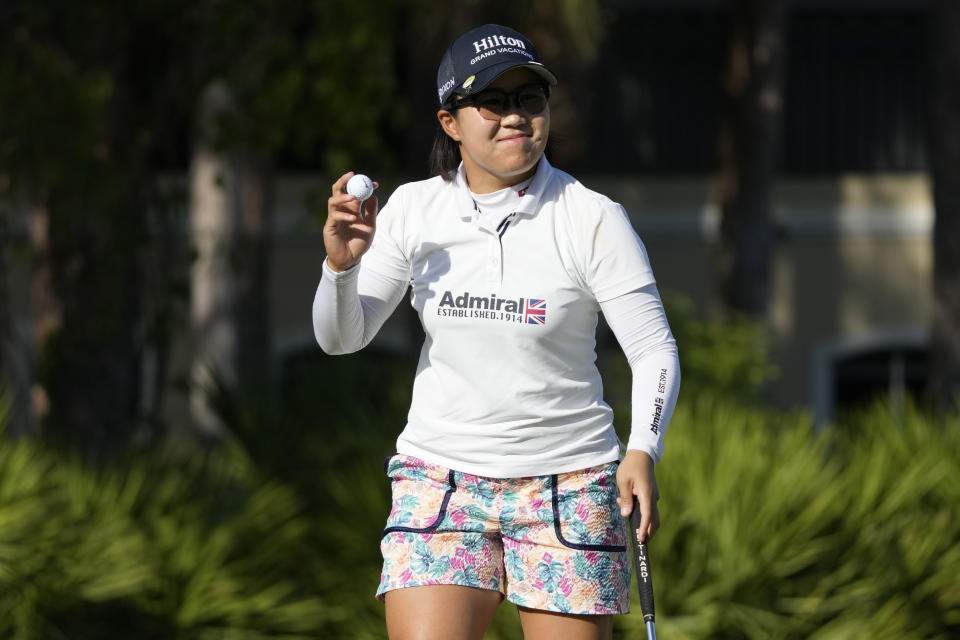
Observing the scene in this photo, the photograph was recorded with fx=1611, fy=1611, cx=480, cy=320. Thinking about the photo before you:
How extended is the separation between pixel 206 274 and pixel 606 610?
1257 centimetres

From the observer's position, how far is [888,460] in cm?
827

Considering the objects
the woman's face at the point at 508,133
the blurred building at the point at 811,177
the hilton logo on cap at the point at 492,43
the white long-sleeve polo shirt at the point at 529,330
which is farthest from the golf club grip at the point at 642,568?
the blurred building at the point at 811,177

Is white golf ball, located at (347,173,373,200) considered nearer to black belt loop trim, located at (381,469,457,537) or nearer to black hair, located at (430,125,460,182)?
black hair, located at (430,125,460,182)

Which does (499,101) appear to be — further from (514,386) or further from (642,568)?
(642,568)

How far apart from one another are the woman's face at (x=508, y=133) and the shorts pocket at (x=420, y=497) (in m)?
0.76

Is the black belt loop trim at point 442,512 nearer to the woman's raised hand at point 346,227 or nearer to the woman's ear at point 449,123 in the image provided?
the woman's raised hand at point 346,227

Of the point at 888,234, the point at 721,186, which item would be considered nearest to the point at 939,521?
the point at 721,186

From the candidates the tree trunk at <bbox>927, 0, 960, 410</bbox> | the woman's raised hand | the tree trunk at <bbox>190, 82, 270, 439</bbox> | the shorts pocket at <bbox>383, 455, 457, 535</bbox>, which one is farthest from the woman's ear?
the tree trunk at <bbox>190, 82, 270, 439</bbox>

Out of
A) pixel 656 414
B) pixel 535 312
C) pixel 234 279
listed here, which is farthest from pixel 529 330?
pixel 234 279

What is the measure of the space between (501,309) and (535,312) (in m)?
0.08

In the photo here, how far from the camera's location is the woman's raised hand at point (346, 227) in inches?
152

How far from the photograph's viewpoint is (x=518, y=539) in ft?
13.0

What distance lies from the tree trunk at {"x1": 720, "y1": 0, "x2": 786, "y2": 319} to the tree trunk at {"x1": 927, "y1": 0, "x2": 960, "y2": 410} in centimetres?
456

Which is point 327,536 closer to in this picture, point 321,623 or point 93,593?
point 321,623
